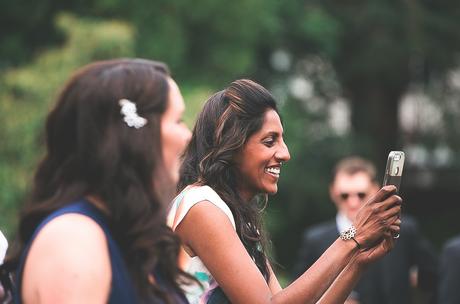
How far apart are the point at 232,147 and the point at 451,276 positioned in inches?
132

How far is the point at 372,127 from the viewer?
20.4 meters

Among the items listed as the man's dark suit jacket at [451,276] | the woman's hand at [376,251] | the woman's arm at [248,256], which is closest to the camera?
the woman's arm at [248,256]

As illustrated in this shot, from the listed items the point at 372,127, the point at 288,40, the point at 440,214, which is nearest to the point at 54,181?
the point at 288,40

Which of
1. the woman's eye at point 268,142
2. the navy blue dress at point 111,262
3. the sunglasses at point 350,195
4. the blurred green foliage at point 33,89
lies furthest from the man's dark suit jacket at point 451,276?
the blurred green foliage at point 33,89

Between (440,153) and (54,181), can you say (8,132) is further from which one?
(440,153)

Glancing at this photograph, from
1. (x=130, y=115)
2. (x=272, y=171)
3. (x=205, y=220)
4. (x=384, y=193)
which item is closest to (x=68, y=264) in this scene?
(x=130, y=115)

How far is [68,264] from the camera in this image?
2.55 m

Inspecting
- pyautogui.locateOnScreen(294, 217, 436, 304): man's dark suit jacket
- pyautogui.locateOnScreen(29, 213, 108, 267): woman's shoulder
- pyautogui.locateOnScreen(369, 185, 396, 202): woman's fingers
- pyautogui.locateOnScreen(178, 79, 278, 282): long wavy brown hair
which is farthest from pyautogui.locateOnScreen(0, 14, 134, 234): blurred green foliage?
pyautogui.locateOnScreen(29, 213, 108, 267): woman's shoulder

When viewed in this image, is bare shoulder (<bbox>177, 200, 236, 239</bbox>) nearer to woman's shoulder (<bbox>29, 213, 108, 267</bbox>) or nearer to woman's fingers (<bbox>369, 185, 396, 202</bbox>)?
woman's fingers (<bbox>369, 185, 396, 202</bbox>)

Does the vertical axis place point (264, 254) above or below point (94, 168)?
below

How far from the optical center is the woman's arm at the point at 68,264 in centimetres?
255

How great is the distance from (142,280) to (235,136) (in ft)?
4.67

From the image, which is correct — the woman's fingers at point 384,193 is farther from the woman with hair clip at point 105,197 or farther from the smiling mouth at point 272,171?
the woman with hair clip at point 105,197

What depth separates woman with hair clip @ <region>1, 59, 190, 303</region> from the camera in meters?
2.58
